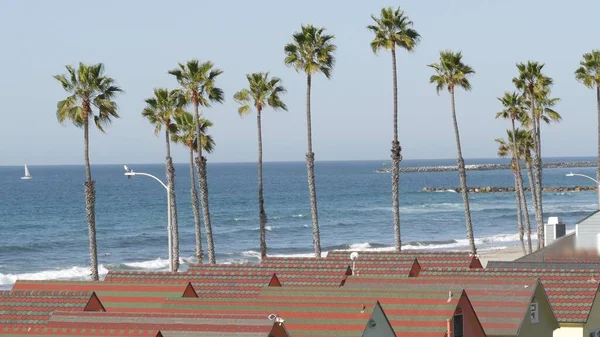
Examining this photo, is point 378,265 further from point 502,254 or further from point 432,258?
point 502,254

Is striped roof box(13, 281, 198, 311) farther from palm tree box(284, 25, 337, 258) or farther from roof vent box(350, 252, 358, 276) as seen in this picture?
palm tree box(284, 25, 337, 258)

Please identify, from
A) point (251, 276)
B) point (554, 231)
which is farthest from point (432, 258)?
point (554, 231)

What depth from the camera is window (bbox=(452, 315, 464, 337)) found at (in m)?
31.4

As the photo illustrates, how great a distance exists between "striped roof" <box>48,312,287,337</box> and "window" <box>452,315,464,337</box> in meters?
7.42

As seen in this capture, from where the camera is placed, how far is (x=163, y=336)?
24.8 metres

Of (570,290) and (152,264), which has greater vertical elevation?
(570,290)

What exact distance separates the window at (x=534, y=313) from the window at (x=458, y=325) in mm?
3641

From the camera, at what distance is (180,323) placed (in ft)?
84.2

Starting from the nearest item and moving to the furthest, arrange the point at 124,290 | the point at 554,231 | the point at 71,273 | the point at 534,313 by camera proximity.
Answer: the point at 534,313
the point at 124,290
the point at 554,231
the point at 71,273

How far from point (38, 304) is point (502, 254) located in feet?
227

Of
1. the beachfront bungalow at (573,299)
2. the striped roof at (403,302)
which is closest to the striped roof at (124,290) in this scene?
the striped roof at (403,302)

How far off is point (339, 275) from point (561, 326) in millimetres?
7378

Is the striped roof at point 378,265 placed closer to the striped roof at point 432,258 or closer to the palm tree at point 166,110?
the striped roof at point 432,258

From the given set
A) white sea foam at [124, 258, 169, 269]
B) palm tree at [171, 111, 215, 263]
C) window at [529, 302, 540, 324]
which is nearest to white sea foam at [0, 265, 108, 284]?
white sea foam at [124, 258, 169, 269]
